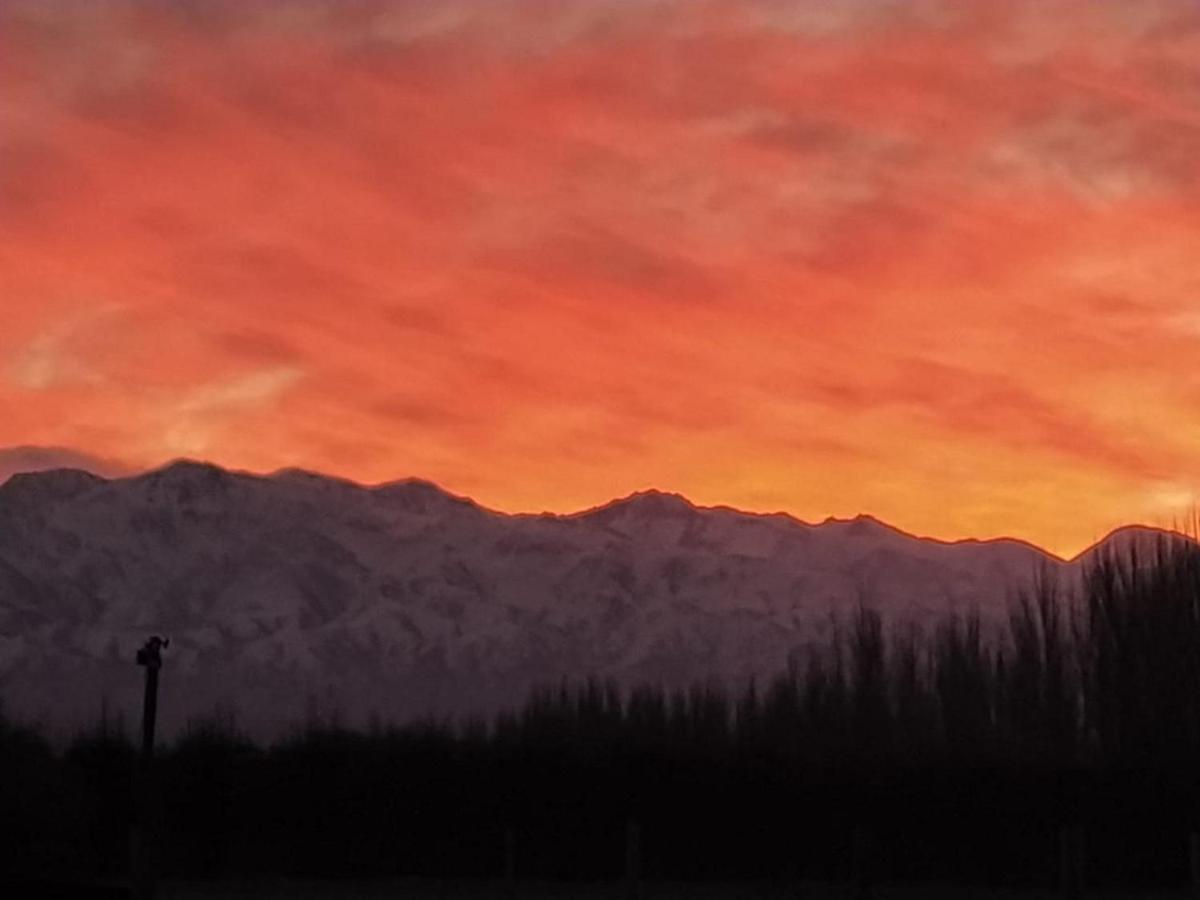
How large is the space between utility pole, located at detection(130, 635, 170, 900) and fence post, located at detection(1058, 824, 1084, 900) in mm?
12602

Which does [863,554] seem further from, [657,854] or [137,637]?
[657,854]

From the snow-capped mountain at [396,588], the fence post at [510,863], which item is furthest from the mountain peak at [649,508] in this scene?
the fence post at [510,863]

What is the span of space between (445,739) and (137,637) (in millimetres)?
81522

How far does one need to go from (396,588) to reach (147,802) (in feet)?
321

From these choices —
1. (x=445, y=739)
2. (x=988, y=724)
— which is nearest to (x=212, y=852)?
(x=445, y=739)

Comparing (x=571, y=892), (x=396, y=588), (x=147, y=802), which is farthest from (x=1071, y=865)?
(x=396, y=588)

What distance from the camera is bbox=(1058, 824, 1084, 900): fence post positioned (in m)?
30.2

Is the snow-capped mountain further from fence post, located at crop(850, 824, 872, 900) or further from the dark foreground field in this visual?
fence post, located at crop(850, 824, 872, 900)

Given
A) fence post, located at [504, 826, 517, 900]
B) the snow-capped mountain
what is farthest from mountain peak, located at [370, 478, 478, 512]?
fence post, located at [504, 826, 517, 900]

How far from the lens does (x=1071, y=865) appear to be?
3070 cm

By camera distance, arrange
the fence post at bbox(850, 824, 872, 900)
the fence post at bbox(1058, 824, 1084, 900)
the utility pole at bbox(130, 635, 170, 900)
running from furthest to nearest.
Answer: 1. the fence post at bbox(850, 824, 872, 900)
2. the fence post at bbox(1058, 824, 1084, 900)
3. the utility pole at bbox(130, 635, 170, 900)

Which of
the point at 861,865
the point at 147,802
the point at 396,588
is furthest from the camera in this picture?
the point at 396,588

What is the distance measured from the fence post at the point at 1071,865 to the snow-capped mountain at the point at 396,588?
72725mm

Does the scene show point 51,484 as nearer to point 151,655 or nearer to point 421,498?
point 421,498
